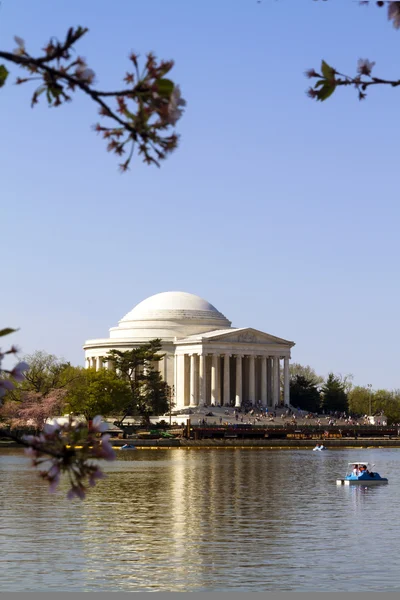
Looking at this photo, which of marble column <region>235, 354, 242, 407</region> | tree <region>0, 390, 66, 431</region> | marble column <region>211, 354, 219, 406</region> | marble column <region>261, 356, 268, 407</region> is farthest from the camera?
marble column <region>261, 356, 268, 407</region>

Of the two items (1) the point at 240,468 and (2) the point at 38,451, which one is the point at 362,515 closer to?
(1) the point at 240,468

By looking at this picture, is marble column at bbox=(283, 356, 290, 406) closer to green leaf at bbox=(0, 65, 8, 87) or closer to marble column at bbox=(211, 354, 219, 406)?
marble column at bbox=(211, 354, 219, 406)

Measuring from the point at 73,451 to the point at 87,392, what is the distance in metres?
143

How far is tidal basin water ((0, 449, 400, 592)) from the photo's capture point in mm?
34688

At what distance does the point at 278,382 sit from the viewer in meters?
196

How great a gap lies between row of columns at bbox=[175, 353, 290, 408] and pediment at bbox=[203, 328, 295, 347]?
251cm

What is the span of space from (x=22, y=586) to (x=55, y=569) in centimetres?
361

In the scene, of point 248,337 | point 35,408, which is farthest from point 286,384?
point 35,408

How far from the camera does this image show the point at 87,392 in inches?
5891

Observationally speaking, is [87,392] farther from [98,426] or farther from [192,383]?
[98,426]

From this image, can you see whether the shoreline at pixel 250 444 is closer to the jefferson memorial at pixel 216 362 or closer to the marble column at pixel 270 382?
the jefferson memorial at pixel 216 362

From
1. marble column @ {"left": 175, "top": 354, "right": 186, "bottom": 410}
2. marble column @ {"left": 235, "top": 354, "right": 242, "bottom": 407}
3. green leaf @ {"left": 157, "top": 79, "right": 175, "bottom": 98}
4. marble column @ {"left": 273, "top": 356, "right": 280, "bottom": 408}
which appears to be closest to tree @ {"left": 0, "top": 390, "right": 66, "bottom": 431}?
marble column @ {"left": 175, "top": 354, "right": 186, "bottom": 410}

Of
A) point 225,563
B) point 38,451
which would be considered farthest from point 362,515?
point 38,451

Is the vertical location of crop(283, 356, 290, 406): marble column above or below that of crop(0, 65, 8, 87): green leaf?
above
